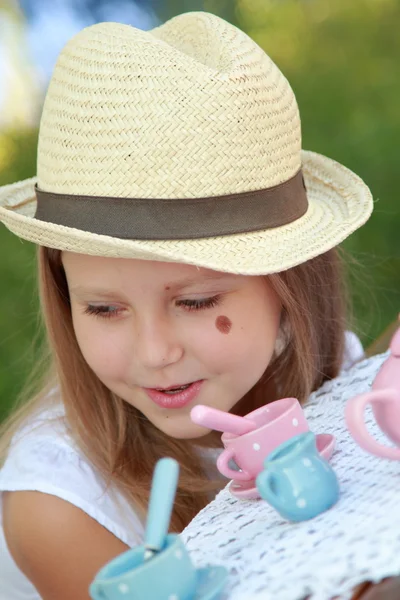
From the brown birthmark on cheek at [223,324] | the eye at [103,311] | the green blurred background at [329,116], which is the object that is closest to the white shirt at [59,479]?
the eye at [103,311]

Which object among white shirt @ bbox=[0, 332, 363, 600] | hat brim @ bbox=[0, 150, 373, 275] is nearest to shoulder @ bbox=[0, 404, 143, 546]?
white shirt @ bbox=[0, 332, 363, 600]

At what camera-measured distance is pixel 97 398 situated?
159cm

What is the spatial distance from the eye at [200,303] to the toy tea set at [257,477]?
0.91 ft

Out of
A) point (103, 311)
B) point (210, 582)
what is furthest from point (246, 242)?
point (210, 582)

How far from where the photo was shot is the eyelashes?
1278 mm

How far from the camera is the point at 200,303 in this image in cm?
129

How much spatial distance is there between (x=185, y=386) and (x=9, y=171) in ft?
6.85

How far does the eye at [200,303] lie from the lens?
1.28 metres

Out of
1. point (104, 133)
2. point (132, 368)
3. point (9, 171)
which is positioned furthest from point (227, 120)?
point (9, 171)

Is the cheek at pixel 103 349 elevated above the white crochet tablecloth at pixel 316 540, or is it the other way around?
the cheek at pixel 103 349

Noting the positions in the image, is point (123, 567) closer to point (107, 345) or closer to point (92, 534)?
point (107, 345)

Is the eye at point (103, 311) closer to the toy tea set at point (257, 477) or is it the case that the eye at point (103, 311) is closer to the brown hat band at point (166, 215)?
the brown hat band at point (166, 215)

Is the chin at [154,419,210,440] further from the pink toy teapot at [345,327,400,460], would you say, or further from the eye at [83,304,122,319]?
the pink toy teapot at [345,327,400,460]

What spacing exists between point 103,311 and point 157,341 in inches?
5.4
